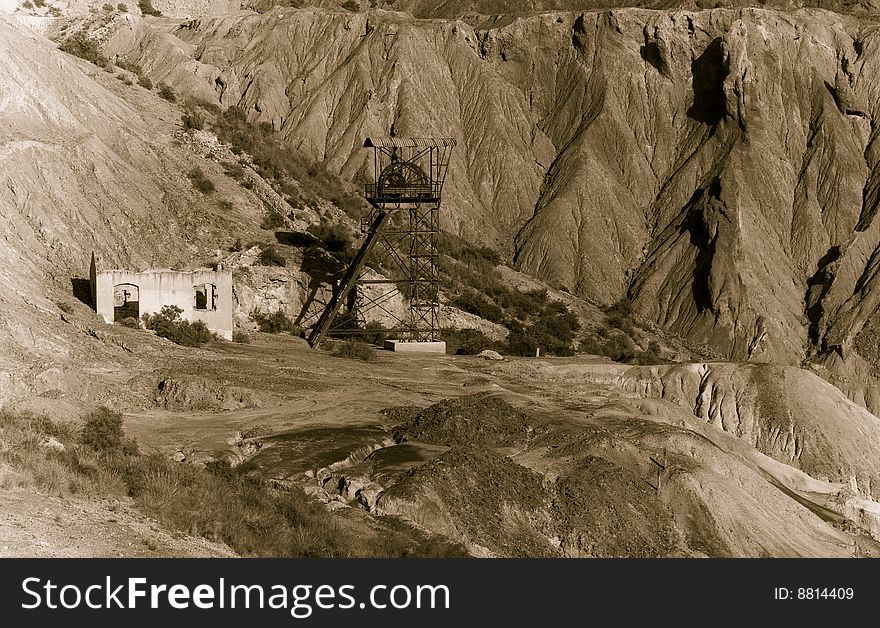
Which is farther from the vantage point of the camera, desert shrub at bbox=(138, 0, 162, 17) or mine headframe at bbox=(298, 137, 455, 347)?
desert shrub at bbox=(138, 0, 162, 17)

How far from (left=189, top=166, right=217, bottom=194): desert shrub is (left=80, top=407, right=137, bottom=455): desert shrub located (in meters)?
21.2

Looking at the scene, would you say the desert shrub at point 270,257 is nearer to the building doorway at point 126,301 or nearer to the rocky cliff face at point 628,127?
the building doorway at point 126,301

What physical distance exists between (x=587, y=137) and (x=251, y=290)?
39.0 meters

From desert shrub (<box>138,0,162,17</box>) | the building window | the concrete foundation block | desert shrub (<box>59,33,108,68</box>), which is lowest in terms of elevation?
the concrete foundation block

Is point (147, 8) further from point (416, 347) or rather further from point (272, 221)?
point (416, 347)

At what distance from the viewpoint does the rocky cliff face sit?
7288 cm

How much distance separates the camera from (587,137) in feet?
265

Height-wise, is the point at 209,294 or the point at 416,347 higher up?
the point at 209,294

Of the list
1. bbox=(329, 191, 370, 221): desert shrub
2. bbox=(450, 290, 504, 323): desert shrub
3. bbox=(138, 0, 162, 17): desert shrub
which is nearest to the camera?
bbox=(450, 290, 504, 323): desert shrub

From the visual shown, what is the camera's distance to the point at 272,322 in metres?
46.5

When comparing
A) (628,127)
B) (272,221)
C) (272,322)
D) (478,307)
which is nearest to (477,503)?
(272,322)

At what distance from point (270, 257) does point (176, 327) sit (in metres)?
8.57

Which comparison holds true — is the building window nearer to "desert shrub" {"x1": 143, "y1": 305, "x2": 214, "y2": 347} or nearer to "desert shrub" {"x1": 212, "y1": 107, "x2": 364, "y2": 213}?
"desert shrub" {"x1": 143, "y1": 305, "x2": 214, "y2": 347}

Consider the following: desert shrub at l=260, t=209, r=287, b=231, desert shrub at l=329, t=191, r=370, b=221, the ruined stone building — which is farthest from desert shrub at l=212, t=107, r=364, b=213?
the ruined stone building
